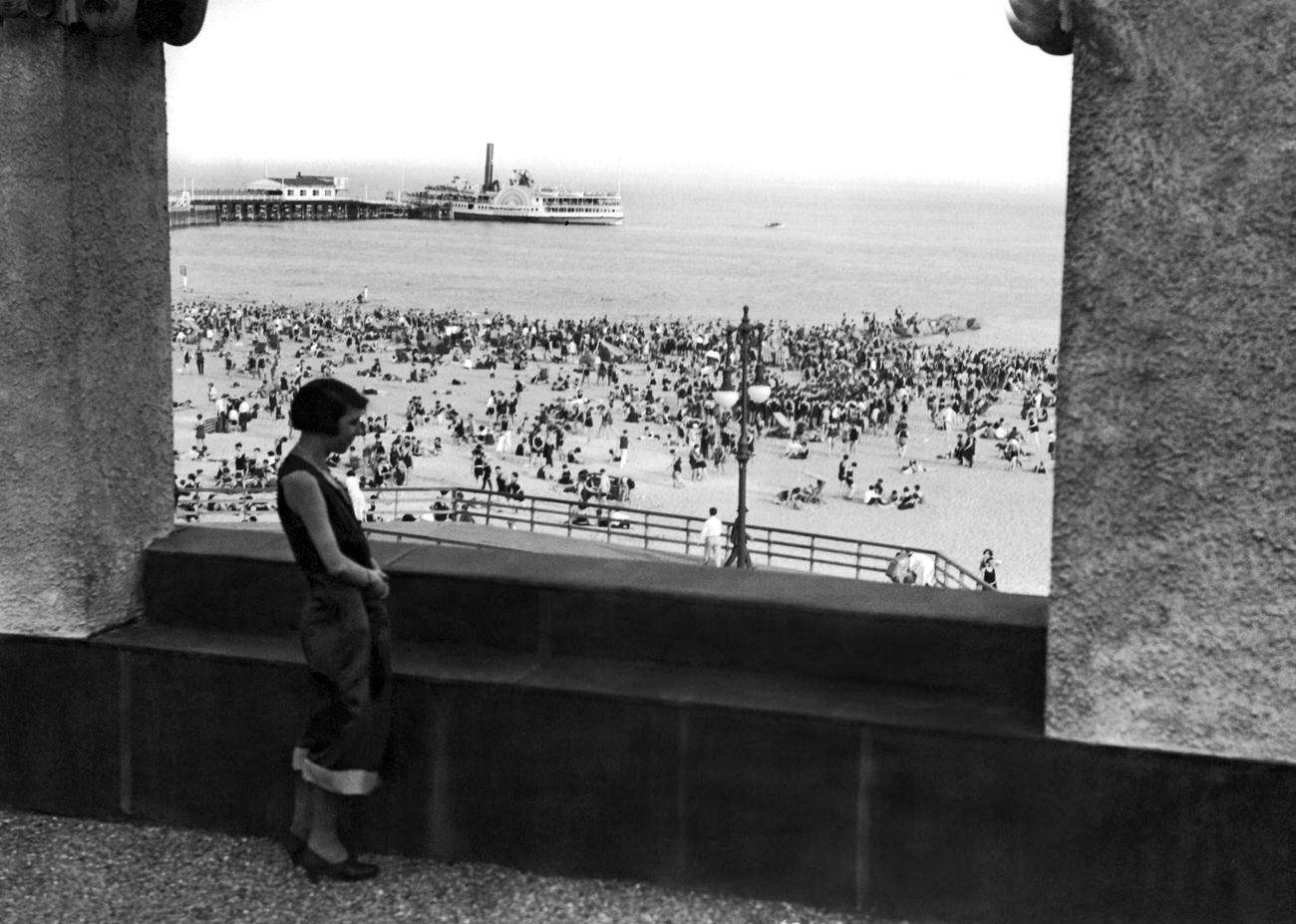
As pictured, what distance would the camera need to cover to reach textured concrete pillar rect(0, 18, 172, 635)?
4305 millimetres

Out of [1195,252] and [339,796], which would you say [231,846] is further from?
[1195,252]

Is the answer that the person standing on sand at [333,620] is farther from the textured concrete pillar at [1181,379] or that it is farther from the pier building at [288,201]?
the pier building at [288,201]

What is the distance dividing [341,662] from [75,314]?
4.54ft

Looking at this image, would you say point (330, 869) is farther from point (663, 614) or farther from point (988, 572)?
point (988, 572)

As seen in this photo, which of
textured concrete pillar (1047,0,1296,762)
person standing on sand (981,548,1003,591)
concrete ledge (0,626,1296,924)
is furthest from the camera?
person standing on sand (981,548,1003,591)

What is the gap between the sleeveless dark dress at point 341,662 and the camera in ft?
12.4

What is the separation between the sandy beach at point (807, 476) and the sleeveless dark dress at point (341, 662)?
2008 centimetres

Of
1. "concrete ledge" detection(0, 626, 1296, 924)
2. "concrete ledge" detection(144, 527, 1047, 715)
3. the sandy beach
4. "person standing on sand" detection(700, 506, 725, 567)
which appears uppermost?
"concrete ledge" detection(144, 527, 1047, 715)

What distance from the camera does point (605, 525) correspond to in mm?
24172

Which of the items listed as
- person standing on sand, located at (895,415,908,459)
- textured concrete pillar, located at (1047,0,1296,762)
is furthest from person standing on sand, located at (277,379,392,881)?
person standing on sand, located at (895,415,908,459)

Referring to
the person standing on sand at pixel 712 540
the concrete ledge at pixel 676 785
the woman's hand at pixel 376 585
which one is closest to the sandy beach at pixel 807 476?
the person standing on sand at pixel 712 540

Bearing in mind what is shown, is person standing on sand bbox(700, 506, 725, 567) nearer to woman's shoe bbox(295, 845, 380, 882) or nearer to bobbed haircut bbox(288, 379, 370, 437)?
woman's shoe bbox(295, 845, 380, 882)

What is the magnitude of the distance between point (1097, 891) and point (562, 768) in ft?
4.44

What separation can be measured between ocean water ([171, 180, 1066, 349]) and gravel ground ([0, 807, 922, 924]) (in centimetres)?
7878
